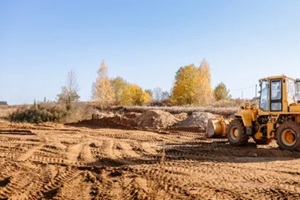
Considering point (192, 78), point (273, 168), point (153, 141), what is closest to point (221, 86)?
point (192, 78)

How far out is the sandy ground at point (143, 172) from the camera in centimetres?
733

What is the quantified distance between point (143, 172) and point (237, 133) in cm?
724

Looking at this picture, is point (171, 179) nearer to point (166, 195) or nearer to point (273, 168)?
point (166, 195)

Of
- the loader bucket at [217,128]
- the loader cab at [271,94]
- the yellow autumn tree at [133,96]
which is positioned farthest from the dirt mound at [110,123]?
the yellow autumn tree at [133,96]

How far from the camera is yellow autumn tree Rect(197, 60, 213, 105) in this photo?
58.4m

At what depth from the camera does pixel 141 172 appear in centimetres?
912

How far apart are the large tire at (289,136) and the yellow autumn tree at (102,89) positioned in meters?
49.5

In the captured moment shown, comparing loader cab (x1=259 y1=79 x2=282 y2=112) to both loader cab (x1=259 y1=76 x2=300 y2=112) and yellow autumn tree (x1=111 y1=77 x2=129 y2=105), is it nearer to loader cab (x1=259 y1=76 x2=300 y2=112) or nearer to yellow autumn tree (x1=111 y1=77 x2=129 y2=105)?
loader cab (x1=259 y1=76 x2=300 y2=112)

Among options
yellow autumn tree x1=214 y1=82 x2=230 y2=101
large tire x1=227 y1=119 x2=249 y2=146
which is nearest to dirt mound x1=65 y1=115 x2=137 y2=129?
large tire x1=227 y1=119 x2=249 y2=146

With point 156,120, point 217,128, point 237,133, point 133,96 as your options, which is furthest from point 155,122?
point 133,96

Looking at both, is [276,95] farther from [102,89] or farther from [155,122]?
[102,89]

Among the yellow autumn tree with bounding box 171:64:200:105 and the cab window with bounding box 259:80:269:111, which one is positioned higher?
the yellow autumn tree with bounding box 171:64:200:105

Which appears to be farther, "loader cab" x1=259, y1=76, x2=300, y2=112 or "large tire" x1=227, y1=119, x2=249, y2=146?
"large tire" x1=227, y1=119, x2=249, y2=146

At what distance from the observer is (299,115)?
1339 cm
